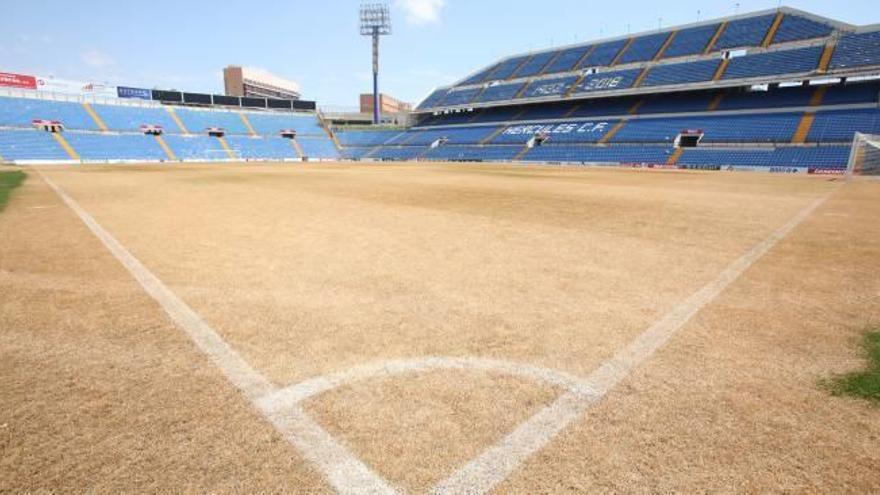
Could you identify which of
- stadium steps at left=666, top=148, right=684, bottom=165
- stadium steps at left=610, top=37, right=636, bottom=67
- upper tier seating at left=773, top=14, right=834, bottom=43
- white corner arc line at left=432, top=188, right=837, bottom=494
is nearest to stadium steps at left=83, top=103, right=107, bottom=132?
stadium steps at left=610, top=37, right=636, bottom=67

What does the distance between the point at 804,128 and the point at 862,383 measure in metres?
40.6

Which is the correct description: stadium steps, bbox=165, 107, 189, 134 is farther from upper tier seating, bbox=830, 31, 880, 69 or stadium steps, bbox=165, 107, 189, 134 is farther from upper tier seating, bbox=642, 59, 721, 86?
upper tier seating, bbox=830, 31, 880, 69

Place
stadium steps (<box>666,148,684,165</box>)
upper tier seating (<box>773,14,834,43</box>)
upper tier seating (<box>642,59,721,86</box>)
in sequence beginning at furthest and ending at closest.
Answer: upper tier seating (<box>642,59,721,86</box>) < upper tier seating (<box>773,14,834,43</box>) < stadium steps (<box>666,148,684,165</box>)

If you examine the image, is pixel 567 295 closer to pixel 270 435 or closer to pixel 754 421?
pixel 754 421

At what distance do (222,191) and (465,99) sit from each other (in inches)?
2036

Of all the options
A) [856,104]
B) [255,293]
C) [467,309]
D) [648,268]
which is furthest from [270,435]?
[856,104]

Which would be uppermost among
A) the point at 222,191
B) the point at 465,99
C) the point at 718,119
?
the point at 465,99

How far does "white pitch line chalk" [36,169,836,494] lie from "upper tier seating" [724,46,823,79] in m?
43.9

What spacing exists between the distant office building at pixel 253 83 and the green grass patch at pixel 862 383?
104568mm

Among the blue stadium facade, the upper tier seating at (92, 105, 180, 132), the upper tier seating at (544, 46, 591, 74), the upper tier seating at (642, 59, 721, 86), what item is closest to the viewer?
the blue stadium facade

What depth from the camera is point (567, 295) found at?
4.41 m

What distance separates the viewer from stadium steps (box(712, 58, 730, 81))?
39.5 meters

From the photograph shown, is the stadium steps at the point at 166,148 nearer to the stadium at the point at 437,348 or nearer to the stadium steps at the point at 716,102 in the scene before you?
the stadium at the point at 437,348

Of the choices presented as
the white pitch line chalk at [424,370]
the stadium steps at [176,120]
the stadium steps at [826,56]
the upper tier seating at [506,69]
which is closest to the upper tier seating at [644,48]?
the stadium steps at [826,56]
